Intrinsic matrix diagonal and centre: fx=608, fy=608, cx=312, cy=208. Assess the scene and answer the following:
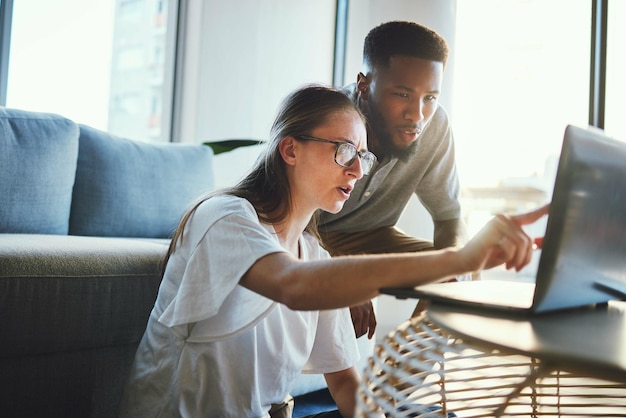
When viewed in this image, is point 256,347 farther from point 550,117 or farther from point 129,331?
point 550,117

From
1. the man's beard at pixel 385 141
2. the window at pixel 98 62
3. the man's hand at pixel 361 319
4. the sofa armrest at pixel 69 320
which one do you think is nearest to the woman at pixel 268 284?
the man's hand at pixel 361 319

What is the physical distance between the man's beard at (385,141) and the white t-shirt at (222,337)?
1.96 ft

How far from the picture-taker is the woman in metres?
0.74

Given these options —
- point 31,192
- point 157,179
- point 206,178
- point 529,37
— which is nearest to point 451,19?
point 529,37

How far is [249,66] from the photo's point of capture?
3.42 m

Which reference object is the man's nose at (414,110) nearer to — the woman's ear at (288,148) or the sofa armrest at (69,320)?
the woman's ear at (288,148)

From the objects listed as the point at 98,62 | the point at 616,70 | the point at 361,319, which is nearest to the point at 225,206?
the point at 361,319

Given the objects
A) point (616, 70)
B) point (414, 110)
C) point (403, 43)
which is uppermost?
point (616, 70)

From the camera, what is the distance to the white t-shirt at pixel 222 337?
0.88 m

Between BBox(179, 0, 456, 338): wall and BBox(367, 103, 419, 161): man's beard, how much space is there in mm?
1595

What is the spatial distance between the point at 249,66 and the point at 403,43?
1.91 metres

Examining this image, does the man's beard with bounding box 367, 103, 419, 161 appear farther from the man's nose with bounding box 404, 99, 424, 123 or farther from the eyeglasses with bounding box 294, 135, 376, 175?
the eyeglasses with bounding box 294, 135, 376, 175

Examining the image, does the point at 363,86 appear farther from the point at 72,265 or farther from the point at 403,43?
the point at 72,265

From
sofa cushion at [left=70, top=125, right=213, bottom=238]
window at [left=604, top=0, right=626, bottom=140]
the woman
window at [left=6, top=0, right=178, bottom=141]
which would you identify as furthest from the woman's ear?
window at [left=6, top=0, right=178, bottom=141]
